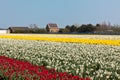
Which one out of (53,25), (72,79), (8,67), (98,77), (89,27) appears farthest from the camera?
(53,25)

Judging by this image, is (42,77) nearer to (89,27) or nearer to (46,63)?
(46,63)

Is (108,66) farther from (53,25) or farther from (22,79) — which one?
(53,25)

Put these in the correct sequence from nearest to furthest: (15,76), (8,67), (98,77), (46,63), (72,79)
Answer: (72,79) < (15,76) < (98,77) < (8,67) < (46,63)

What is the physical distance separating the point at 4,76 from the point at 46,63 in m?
3.49

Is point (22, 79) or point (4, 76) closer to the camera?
point (22, 79)

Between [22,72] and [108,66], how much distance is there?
3.22 metres

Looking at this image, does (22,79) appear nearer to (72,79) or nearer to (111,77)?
(72,79)

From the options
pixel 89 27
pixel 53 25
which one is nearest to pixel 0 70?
pixel 89 27

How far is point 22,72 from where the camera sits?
731 centimetres

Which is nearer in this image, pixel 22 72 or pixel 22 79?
pixel 22 79

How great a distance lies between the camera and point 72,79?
635 centimetres

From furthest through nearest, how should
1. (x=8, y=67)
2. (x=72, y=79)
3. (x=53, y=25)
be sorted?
(x=53, y=25)
(x=8, y=67)
(x=72, y=79)

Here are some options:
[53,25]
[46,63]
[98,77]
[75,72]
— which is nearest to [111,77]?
[98,77]

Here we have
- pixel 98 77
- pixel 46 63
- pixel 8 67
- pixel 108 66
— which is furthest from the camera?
pixel 46 63
